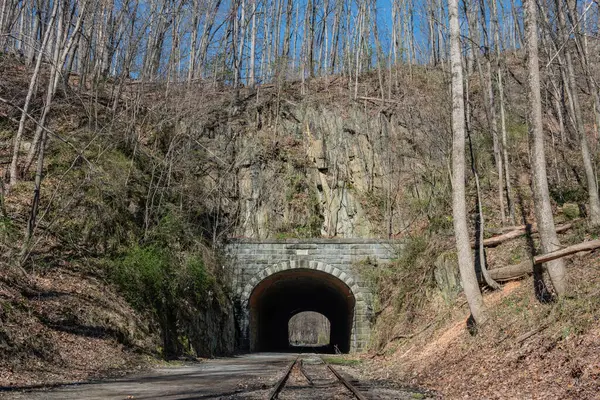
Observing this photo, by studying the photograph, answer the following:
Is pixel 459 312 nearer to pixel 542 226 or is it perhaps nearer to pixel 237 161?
pixel 542 226

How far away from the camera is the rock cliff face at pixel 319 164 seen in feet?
75.6

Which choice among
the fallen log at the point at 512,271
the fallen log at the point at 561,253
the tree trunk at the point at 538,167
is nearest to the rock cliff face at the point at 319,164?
the fallen log at the point at 512,271

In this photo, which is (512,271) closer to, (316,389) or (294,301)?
(316,389)

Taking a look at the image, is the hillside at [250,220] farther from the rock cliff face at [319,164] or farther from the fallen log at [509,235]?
the fallen log at [509,235]

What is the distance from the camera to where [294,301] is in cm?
3080

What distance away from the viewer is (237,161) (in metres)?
24.4

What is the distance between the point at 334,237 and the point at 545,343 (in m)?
16.2

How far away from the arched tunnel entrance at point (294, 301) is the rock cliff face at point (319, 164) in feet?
6.88

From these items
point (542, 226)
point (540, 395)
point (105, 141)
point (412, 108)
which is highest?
point (412, 108)

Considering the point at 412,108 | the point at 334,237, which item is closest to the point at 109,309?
the point at 334,237

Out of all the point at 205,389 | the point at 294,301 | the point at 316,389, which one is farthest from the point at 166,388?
the point at 294,301

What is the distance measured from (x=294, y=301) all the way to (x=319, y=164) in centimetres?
996

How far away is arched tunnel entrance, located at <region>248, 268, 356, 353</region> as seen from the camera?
72.1 feet

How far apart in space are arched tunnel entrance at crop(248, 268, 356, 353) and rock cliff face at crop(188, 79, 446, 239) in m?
2.10
